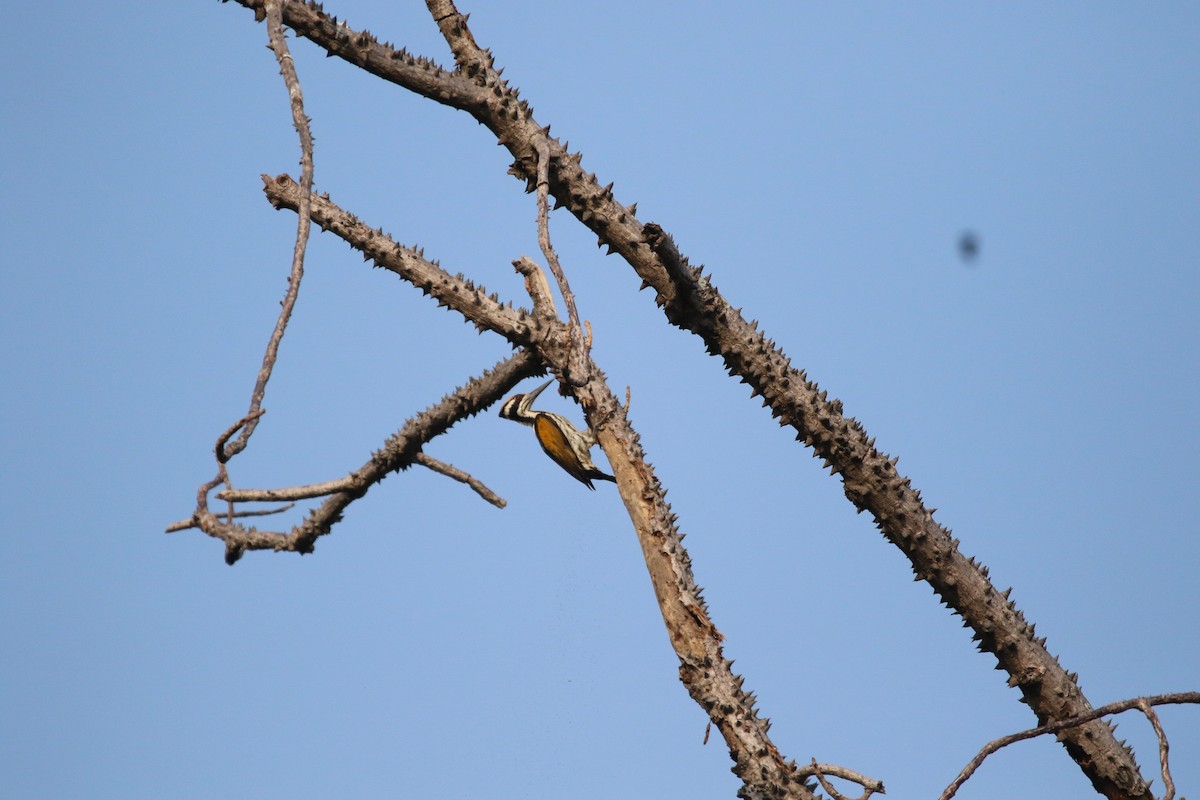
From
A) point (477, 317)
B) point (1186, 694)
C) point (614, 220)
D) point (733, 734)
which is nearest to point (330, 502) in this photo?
point (477, 317)

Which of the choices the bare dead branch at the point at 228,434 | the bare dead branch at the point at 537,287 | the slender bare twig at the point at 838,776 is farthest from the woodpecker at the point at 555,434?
the bare dead branch at the point at 228,434

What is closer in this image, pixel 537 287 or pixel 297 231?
pixel 297 231

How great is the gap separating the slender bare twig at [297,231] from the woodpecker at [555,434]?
2.93 meters

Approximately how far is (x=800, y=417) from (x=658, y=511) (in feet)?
3.33

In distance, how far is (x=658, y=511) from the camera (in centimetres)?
450

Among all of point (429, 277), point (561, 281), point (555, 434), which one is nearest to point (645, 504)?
point (561, 281)

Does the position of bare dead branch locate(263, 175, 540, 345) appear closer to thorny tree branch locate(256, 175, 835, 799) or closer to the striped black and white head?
thorny tree branch locate(256, 175, 835, 799)

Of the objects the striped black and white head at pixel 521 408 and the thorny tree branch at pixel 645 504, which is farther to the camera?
the striped black and white head at pixel 521 408

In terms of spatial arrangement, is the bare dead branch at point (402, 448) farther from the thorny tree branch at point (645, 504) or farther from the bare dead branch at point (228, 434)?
the bare dead branch at point (228, 434)

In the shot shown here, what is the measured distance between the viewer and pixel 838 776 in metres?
4.19

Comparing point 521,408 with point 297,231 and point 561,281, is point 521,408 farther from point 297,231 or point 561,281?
point 297,231

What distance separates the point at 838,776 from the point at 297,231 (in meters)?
2.64

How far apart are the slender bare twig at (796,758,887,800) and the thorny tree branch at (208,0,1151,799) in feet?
4.20

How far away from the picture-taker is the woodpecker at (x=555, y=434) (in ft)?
21.5
